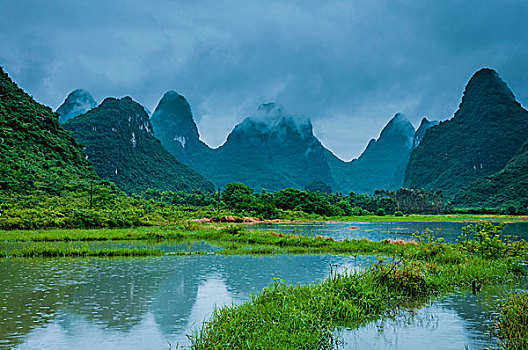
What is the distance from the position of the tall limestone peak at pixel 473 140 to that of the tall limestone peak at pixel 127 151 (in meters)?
64.9

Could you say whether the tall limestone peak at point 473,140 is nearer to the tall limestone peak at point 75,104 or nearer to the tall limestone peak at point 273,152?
the tall limestone peak at point 273,152

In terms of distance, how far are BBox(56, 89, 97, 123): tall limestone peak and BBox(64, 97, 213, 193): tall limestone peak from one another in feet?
148

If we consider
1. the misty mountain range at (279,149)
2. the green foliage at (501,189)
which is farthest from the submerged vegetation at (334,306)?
the misty mountain range at (279,149)

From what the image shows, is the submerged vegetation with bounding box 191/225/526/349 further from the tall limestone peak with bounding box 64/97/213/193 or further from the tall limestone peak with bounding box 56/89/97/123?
the tall limestone peak with bounding box 56/89/97/123

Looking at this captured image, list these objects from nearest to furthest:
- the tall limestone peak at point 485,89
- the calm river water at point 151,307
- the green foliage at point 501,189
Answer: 1. the calm river water at point 151,307
2. the green foliage at point 501,189
3. the tall limestone peak at point 485,89

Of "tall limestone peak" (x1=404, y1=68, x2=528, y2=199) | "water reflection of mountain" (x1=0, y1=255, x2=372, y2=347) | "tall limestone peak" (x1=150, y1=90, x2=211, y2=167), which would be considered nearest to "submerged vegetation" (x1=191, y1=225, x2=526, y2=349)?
"water reflection of mountain" (x1=0, y1=255, x2=372, y2=347)

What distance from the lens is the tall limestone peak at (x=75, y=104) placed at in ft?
453

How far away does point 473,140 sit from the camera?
367ft

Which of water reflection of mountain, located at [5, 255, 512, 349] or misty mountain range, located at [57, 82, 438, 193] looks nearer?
water reflection of mountain, located at [5, 255, 512, 349]

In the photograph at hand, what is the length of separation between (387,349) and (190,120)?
15777 cm

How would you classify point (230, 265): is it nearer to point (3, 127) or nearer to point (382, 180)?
point (3, 127)

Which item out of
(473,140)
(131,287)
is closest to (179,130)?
(473,140)

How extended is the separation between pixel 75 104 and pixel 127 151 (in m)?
65.5

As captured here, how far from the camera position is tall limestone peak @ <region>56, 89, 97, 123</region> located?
138 meters
